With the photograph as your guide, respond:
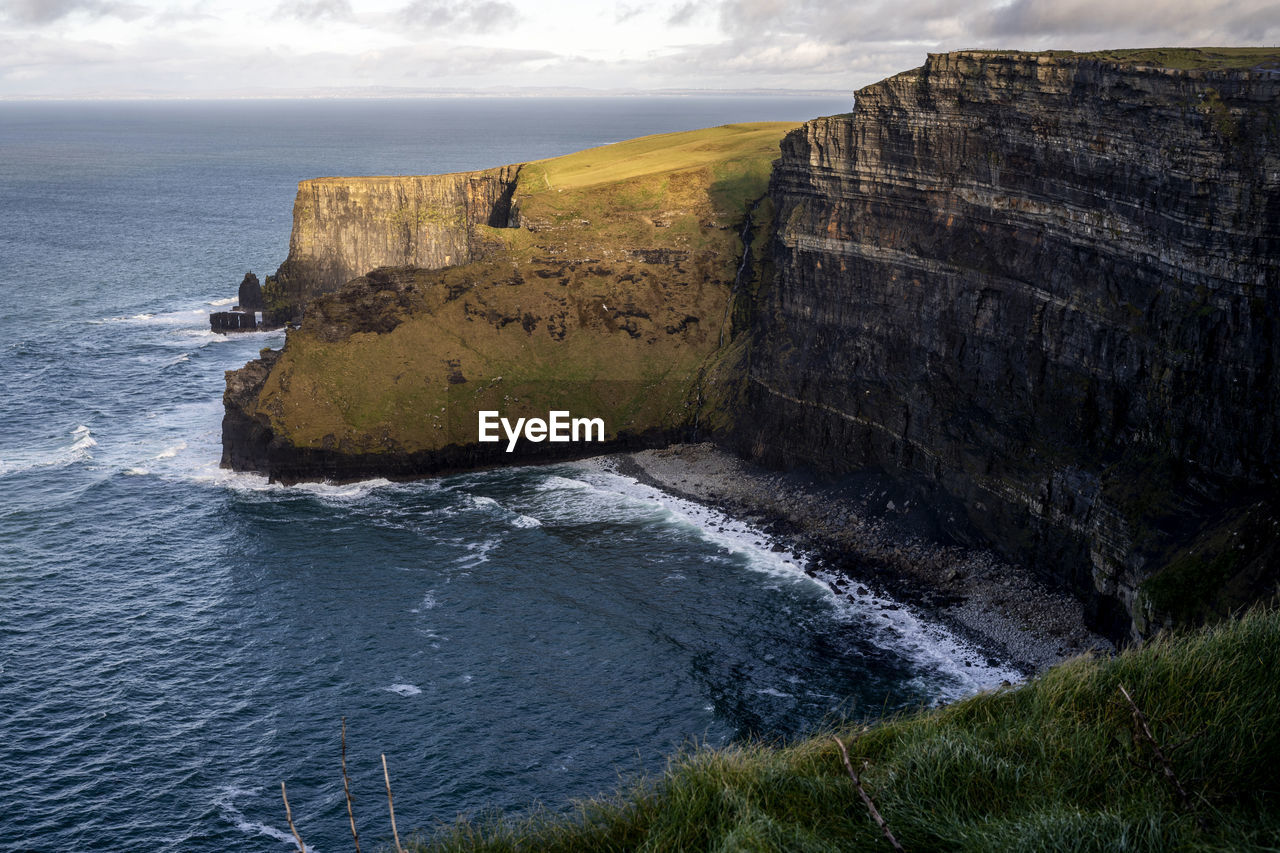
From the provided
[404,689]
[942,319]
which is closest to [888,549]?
[942,319]

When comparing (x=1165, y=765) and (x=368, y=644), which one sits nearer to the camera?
(x=1165, y=765)

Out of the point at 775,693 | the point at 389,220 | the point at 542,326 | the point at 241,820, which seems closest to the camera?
the point at 241,820

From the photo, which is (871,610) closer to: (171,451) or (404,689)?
(404,689)

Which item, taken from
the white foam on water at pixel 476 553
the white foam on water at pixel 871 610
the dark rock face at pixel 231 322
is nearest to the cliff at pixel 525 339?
the white foam on water at pixel 871 610

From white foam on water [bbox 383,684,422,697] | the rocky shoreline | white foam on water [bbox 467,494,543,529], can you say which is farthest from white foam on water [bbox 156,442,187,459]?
white foam on water [bbox 383,684,422,697]

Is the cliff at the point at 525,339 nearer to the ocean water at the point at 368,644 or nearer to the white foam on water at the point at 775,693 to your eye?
the ocean water at the point at 368,644

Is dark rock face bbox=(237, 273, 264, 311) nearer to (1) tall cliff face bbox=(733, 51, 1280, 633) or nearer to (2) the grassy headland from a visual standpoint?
(2) the grassy headland

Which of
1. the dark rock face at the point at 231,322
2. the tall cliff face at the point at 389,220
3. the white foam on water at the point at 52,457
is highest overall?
the tall cliff face at the point at 389,220
